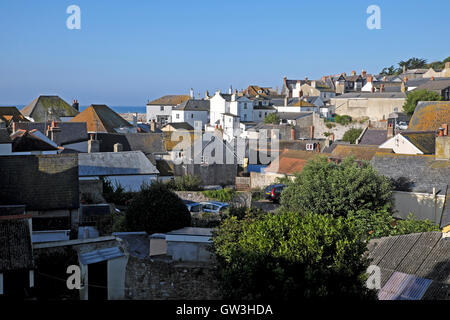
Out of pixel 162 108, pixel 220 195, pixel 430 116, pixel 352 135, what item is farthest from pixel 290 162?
pixel 162 108

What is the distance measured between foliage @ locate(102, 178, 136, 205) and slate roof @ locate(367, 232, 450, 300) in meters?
14.8

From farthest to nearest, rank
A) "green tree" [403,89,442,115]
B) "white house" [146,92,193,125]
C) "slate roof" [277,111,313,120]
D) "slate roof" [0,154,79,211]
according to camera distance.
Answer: "white house" [146,92,193,125] → "slate roof" [277,111,313,120] → "green tree" [403,89,442,115] → "slate roof" [0,154,79,211]

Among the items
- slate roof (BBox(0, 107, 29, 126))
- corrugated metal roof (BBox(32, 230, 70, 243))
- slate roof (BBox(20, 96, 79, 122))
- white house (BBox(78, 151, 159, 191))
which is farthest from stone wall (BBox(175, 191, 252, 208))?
slate roof (BBox(20, 96, 79, 122))

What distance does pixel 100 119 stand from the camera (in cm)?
5722

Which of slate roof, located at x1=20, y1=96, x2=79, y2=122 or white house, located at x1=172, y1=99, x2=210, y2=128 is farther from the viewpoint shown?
white house, located at x1=172, y1=99, x2=210, y2=128

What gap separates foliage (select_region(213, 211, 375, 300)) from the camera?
12164 mm

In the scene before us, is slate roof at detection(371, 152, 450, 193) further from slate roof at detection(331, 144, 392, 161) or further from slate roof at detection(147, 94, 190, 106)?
slate roof at detection(147, 94, 190, 106)

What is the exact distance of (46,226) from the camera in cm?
2092

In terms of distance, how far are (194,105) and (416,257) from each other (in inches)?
2920

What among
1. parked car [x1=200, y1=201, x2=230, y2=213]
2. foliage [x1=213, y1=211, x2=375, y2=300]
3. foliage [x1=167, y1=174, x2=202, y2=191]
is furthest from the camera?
foliage [x1=167, y1=174, x2=202, y2=191]

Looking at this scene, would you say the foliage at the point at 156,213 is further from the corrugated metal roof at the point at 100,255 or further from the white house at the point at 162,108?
the white house at the point at 162,108

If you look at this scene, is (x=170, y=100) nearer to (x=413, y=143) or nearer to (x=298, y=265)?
(x=413, y=143)

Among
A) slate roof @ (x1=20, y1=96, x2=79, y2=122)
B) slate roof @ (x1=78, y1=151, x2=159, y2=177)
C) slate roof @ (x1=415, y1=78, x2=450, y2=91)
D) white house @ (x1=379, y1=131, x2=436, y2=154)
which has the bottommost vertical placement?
slate roof @ (x1=78, y1=151, x2=159, y2=177)
